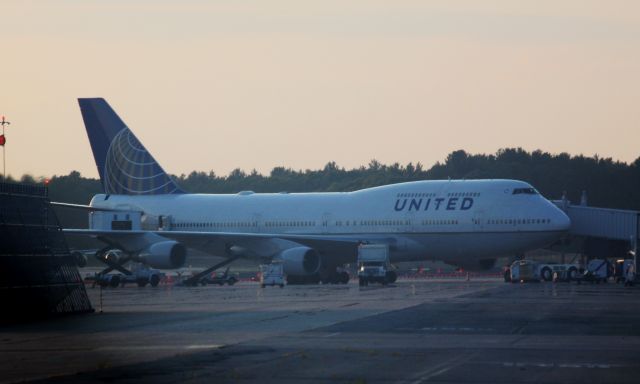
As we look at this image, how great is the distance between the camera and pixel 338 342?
23172mm

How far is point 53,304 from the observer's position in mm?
34062

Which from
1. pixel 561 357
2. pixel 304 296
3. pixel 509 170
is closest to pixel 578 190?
pixel 509 170

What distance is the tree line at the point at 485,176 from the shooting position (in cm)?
10262

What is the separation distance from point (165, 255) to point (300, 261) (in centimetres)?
691

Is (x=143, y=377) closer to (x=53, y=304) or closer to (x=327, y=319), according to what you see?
(x=327, y=319)

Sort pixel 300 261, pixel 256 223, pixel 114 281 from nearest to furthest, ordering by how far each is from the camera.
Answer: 1. pixel 300 261
2. pixel 114 281
3. pixel 256 223

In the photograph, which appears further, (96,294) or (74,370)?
(96,294)

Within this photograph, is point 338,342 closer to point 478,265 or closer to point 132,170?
point 478,265

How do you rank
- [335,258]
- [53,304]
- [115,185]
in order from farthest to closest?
[115,185], [335,258], [53,304]

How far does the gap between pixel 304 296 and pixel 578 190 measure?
65066 millimetres

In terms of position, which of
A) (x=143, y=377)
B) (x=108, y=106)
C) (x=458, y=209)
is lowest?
(x=143, y=377)

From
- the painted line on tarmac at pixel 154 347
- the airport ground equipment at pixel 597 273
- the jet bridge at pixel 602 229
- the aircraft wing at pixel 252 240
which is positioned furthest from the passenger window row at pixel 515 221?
the painted line on tarmac at pixel 154 347

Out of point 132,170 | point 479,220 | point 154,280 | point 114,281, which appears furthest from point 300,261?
point 132,170

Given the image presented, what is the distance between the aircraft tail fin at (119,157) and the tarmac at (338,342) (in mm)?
28483
